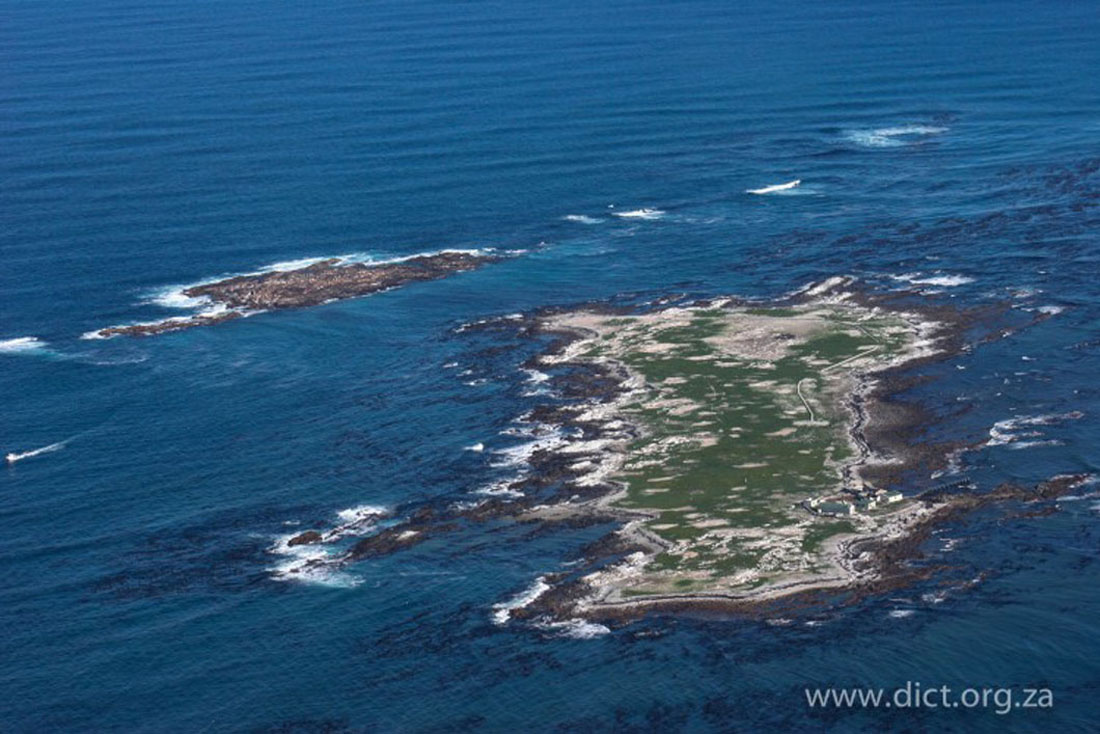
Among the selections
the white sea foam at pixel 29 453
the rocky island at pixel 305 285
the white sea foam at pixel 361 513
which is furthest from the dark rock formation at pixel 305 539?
the rocky island at pixel 305 285

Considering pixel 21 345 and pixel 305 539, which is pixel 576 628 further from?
pixel 21 345

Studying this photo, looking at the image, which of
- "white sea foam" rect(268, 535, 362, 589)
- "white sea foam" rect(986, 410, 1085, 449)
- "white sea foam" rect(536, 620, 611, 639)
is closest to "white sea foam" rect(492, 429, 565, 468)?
"white sea foam" rect(268, 535, 362, 589)

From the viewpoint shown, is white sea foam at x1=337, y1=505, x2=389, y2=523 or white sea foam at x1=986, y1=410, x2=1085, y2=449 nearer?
white sea foam at x1=337, y1=505, x2=389, y2=523

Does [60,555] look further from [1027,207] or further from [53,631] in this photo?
[1027,207]

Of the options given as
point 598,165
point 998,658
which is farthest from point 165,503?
point 598,165

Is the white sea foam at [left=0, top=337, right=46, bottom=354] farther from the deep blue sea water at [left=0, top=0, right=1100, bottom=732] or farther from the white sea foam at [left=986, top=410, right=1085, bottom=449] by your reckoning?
the white sea foam at [left=986, top=410, right=1085, bottom=449]

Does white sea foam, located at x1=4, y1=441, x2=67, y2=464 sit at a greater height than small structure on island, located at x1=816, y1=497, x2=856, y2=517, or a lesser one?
greater

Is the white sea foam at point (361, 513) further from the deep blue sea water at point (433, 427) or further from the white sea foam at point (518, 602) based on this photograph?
the white sea foam at point (518, 602)

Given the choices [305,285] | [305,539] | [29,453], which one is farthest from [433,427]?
[305,285]
